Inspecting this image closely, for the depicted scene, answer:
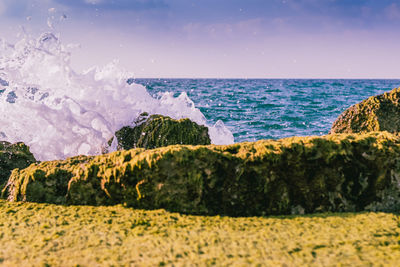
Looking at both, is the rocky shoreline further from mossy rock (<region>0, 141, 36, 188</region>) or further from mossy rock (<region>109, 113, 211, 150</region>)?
mossy rock (<region>109, 113, 211, 150</region>)

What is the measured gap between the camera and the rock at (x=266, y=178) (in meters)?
1.79

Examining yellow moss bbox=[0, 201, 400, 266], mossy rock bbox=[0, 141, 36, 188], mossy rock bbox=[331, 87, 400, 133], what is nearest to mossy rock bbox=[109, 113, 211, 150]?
mossy rock bbox=[0, 141, 36, 188]

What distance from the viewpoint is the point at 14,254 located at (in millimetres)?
1364

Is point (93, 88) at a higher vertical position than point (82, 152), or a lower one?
higher

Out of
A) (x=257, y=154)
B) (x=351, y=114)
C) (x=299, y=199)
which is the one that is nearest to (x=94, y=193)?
(x=257, y=154)

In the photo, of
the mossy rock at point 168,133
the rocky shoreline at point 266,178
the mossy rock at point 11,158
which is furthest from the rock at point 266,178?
the mossy rock at point 168,133

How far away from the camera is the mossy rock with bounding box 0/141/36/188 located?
262 centimetres

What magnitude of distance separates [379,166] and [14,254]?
1.91m

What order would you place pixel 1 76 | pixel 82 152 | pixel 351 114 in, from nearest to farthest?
pixel 351 114, pixel 82 152, pixel 1 76

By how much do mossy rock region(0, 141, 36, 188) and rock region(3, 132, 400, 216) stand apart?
128 cm

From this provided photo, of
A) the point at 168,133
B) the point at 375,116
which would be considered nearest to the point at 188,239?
the point at 168,133

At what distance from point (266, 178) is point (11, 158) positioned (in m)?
2.20

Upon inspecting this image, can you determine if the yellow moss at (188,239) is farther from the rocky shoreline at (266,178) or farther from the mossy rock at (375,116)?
the mossy rock at (375,116)

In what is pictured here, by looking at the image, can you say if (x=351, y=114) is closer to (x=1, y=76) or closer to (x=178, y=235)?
(x=178, y=235)
